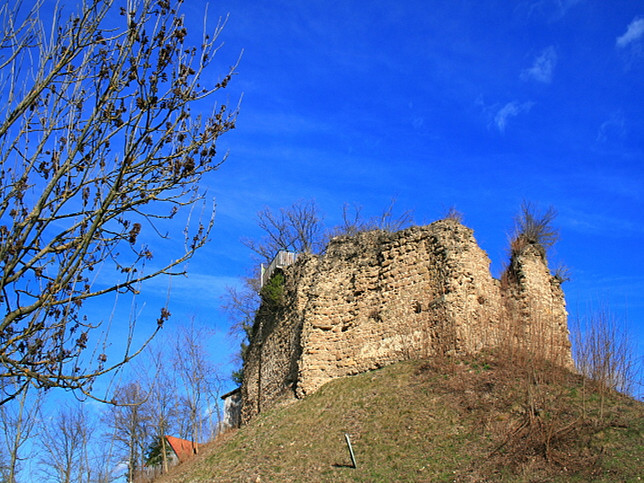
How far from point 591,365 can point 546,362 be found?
1.56m

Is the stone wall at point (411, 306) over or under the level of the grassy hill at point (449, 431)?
over

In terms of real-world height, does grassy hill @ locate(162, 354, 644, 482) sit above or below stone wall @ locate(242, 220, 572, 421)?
below

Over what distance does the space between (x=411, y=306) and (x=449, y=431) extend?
4.72 metres

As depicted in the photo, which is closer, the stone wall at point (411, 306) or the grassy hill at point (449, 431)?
the grassy hill at point (449, 431)

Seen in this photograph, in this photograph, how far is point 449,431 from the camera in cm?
1177

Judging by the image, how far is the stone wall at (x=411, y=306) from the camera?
1491 cm

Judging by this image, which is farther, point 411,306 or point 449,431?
point 411,306

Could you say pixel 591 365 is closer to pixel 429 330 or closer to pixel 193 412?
pixel 429 330

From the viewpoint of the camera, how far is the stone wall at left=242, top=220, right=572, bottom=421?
48.9 ft

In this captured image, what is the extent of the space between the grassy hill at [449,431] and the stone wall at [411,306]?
71cm

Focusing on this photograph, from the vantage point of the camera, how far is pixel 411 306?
52.6ft

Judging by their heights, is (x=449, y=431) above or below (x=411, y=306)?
below

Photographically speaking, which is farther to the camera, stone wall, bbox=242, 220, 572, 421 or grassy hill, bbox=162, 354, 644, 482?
stone wall, bbox=242, 220, 572, 421

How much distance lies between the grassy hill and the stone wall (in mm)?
710
